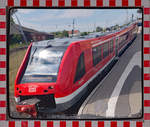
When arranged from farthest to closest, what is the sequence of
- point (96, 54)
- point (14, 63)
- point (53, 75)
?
point (96, 54) < point (14, 63) < point (53, 75)

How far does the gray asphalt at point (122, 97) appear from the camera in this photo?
251 centimetres

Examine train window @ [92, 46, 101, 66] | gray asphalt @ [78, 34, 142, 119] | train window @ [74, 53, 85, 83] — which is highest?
train window @ [92, 46, 101, 66]

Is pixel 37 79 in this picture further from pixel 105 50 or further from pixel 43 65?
pixel 105 50

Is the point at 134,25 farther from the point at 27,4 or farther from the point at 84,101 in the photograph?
the point at 27,4

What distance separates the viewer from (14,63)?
251 centimetres

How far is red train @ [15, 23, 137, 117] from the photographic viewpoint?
2381mm

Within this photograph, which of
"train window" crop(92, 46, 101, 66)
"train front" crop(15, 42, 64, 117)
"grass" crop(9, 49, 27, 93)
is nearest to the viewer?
"train front" crop(15, 42, 64, 117)

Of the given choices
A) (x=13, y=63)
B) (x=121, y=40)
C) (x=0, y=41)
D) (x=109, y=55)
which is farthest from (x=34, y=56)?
(x=121, y=40)

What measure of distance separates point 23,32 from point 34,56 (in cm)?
34

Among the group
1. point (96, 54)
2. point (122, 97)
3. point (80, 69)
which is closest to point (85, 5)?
point (96, 54)

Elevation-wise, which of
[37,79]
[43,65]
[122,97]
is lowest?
[122,97]

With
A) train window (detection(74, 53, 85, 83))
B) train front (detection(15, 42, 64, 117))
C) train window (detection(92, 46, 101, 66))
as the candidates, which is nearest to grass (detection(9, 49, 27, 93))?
train front (detection(15, 42, 64, 117))

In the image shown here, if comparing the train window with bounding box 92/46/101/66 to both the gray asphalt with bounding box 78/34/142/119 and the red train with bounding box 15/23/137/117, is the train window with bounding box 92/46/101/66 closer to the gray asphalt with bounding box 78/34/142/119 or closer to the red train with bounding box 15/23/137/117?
the red train with bounding box 15/23/137/117

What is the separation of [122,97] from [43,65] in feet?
3.38
